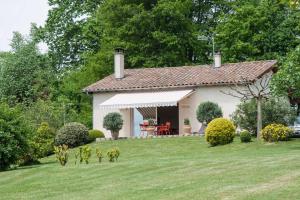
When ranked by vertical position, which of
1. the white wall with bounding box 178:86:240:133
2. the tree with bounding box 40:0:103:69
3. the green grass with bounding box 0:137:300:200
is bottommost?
the green grass with bounding box 0:137:300:200

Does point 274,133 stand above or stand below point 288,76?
below

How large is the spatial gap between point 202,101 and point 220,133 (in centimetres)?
970

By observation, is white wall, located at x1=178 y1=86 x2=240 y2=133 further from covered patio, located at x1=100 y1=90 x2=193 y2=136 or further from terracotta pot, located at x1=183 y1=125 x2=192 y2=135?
terracotta pot, located at x1=183 y1=125 x2=192 y2=135

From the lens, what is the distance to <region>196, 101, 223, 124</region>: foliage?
40188 millimetres

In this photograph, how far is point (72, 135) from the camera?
130 ft

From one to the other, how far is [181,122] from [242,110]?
8.18 m

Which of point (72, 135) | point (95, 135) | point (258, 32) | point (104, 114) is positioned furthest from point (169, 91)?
point (258, 32)

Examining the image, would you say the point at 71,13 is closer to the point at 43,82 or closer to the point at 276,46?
the point at 43,82

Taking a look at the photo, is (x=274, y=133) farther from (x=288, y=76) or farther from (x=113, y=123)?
(x=113, y=123)

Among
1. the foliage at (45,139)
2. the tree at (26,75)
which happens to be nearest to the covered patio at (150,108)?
the foliage at (45,139)

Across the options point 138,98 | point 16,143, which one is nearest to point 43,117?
point 138,98

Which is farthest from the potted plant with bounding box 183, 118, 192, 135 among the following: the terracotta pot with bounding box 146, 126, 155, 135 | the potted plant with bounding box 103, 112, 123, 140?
the potted plant with bounding box 103, 112, 123, 140

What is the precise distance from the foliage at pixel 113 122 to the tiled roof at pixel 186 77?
315cm

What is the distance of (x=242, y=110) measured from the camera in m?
35.8
